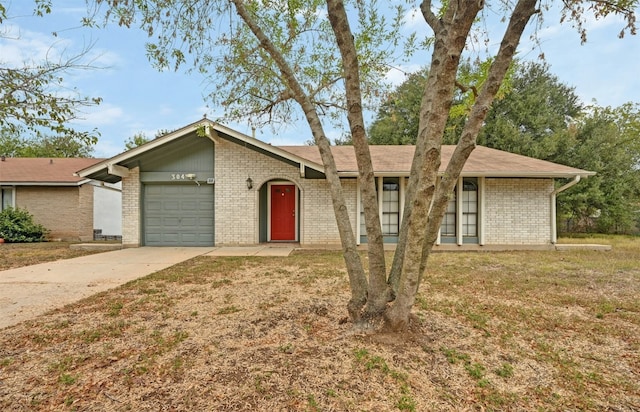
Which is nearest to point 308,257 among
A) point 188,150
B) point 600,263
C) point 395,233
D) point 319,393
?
point 395,233

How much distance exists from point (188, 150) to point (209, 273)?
Result: 5.95m

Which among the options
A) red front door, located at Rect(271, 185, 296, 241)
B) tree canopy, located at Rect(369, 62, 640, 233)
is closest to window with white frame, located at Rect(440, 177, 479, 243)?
red front door, located at Rect(271, 185, 296, 241)

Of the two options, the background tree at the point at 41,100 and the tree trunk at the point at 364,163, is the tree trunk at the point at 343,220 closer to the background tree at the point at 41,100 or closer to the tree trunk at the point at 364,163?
the tree trunk at the point at 364,163

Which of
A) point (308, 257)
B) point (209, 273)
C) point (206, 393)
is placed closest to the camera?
point (206, 393)

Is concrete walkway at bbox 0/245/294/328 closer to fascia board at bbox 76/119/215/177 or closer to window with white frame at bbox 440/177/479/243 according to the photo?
fascia board at bbox 76/119/215/177

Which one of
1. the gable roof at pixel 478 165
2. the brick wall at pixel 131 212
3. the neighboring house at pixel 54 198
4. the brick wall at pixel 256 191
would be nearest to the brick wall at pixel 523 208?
the gable roof at pixel 478 165

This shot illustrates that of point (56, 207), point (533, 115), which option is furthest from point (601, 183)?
point (56, 207)

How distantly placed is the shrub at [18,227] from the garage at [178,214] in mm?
6566

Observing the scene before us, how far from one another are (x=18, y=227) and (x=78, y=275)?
33.3 ft

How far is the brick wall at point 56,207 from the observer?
48.0ft

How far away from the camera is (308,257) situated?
9.07 meters

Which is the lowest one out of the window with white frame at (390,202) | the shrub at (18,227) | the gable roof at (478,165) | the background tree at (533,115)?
the shrub at (18,227)

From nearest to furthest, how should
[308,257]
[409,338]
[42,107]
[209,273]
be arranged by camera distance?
[409,338] < [42,107] < [209,273] < [308,257]

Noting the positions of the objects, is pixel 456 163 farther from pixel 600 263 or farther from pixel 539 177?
pixel 539 177
